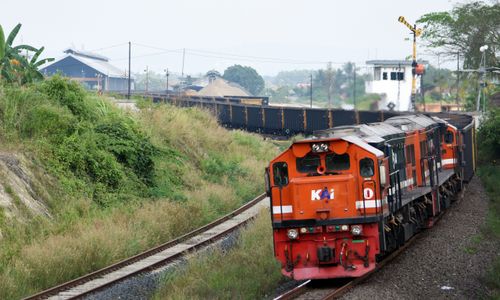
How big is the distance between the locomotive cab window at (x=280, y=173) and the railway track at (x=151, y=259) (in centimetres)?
382

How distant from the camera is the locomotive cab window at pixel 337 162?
49.8ft

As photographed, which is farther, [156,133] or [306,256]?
[156,133]

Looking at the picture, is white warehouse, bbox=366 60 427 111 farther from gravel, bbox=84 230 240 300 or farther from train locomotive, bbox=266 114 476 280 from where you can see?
train locomotive, bbox=266 114 476 280

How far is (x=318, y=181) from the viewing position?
15.0 meters

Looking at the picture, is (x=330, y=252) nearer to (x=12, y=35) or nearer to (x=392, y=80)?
(x=12, y=35)

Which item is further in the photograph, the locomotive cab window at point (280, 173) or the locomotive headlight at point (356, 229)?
the locomotive cab window at point (280, 173)

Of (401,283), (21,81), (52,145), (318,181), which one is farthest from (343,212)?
(21,81)

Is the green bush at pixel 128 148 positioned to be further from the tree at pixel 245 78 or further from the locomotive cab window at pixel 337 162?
the tree at pixel 245 78

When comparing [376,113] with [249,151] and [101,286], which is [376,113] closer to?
[249,151]

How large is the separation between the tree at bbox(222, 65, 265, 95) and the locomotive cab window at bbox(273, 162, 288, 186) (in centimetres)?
16609

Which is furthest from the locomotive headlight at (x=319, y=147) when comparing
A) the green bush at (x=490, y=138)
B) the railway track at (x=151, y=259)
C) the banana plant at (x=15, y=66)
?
the green bush at (x=490, y=138)

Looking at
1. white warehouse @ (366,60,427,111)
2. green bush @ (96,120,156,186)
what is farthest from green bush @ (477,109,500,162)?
white warehouse @ (366,60,427,111)

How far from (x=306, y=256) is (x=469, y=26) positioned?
159 ft

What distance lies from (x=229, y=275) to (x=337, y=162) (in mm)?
3185
